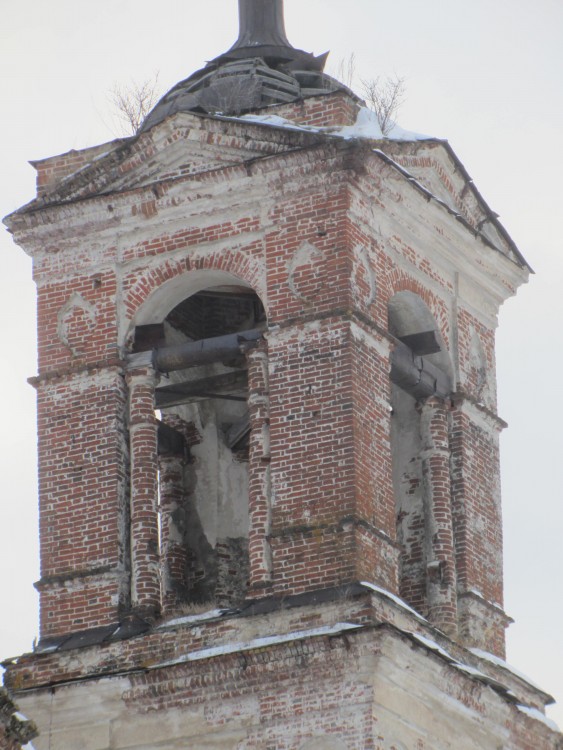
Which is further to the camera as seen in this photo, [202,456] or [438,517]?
[202,456]

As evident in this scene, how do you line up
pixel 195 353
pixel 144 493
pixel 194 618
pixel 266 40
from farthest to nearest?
pixel 266 40, pixel 195 353, pixel 144 493, pixel 194 618

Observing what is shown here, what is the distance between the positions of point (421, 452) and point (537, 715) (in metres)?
2.98

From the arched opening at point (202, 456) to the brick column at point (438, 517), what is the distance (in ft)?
6.01

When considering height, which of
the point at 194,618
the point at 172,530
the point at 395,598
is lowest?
the point at 395,598

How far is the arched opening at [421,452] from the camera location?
31.5m

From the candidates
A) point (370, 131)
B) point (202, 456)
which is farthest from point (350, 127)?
point (202, 456)

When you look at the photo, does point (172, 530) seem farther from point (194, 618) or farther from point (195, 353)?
point (194, 618)

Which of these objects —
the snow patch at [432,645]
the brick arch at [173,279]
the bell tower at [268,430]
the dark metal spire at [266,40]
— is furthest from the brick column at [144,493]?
the dark metal spire at [266,40]

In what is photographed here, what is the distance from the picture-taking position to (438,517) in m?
31.6

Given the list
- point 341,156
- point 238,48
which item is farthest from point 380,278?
point 238,48

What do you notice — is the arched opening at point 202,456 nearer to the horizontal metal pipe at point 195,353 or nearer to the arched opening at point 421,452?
the horizontal metal pipe at point 195,353

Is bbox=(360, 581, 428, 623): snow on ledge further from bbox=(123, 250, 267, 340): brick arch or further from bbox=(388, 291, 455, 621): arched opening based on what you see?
→ bbox=(123, 250, 267, 340): brick arch

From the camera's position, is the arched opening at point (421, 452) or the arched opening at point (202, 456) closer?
the arched opening at point (421, 452)

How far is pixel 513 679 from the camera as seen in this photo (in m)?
31.2
